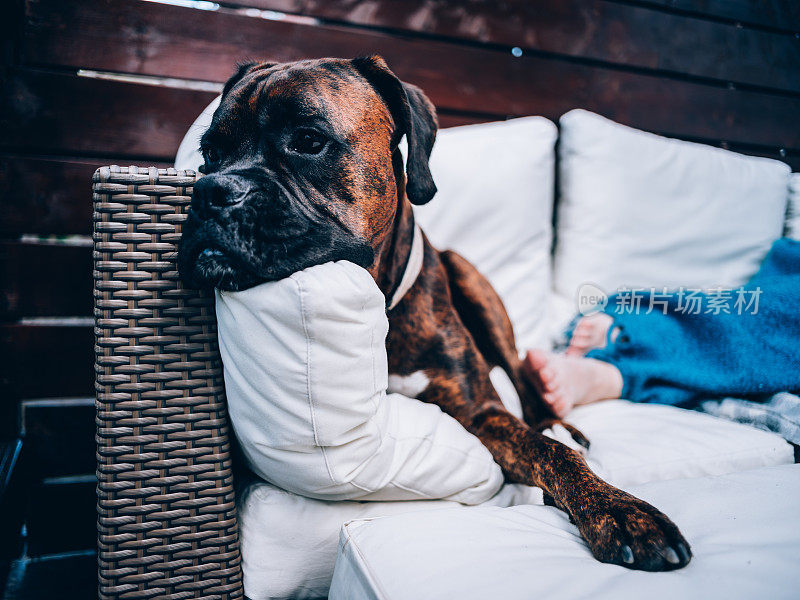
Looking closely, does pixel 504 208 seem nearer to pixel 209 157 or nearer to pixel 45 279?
pixel 209 157

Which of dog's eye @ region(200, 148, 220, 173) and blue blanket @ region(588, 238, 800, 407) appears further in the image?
blue blanket @ region(588, 238, 800, 407)

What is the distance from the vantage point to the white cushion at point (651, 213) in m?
2.31

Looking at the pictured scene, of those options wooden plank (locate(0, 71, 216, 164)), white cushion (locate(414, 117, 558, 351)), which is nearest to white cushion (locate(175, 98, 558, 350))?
white cushion (locate(414, 117, 558, 351))

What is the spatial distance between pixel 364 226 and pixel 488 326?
2.40 ft

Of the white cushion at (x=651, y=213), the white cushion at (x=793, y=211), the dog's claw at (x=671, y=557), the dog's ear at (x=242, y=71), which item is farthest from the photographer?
the white cushion at (x=793, y=211)

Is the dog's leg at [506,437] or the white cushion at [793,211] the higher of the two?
the white cushion at [793,211]

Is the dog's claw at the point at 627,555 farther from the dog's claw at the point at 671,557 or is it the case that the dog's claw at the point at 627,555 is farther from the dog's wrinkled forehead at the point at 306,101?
the dog's wrinkled forehead at the point at 306,101

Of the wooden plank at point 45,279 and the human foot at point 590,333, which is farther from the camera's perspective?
the human foot at point 590,333

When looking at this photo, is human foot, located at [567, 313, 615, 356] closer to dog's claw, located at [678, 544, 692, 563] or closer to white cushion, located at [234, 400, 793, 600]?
white cushion, located at [234, 400, 793, 600]

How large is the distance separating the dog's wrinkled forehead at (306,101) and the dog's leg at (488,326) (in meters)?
0.63

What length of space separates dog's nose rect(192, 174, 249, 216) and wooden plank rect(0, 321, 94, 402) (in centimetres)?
121

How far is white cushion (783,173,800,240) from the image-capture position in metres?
2.62

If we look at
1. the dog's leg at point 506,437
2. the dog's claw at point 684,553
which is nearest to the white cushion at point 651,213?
the dog's leg at point 506,437

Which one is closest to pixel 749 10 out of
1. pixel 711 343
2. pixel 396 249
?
pixel 711 343
